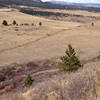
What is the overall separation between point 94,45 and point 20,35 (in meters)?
14.8

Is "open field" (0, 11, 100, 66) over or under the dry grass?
under

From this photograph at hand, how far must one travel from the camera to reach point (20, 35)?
39.2m

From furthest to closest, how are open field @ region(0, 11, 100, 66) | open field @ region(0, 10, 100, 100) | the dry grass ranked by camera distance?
open field @ region(0, 11, 100, 66)
open field @ region(0, 10, 100, 100)
the dry grass

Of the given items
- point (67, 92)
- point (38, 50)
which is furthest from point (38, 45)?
point (67, 92)

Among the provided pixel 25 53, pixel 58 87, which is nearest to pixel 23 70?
pixel 25 53

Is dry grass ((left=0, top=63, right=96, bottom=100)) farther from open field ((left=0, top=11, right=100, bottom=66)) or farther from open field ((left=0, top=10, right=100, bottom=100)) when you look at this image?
open field ((left=0, top=11, right=100, bottom=66))

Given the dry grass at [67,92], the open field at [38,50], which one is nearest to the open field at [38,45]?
the open field at [38,50]

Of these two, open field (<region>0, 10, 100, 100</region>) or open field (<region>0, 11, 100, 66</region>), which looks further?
open field (<region>0, 11, 100, 66</region>)

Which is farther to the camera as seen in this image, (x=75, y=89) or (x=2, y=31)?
(x=2, y=31)

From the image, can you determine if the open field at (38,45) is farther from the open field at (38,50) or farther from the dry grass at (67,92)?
the dry grass at (67,92)

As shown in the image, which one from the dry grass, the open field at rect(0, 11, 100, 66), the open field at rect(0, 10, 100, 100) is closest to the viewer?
the dry grass

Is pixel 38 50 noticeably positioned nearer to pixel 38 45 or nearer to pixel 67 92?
pixel 38 45

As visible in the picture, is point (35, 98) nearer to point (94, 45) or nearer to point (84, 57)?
point (84, 57)

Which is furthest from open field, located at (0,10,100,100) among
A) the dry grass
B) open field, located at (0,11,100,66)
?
the dry grass
